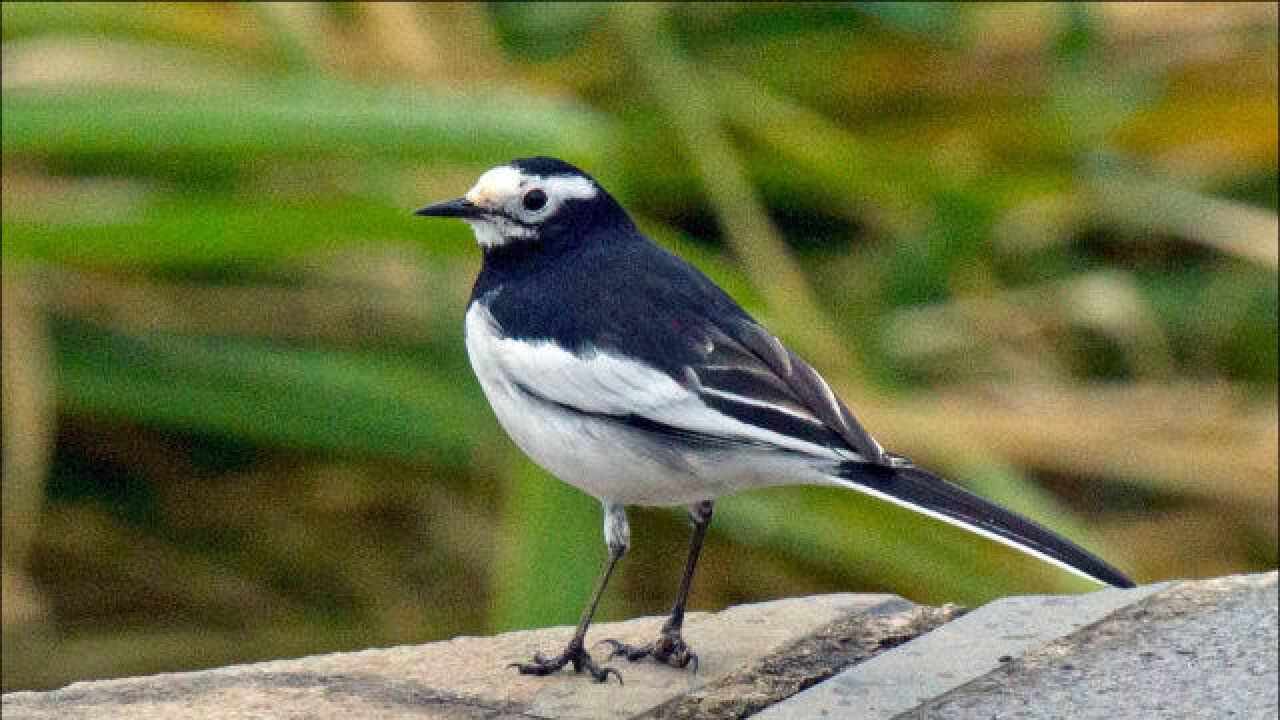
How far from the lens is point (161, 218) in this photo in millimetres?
4500

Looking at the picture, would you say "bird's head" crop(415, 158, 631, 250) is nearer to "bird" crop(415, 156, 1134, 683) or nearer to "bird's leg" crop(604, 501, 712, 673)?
"bird" crop(415, 156, 1134, 683)

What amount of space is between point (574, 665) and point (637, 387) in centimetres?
51

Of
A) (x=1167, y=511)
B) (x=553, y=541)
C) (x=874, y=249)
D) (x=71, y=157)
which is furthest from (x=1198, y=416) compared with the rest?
(x=71, y=157)

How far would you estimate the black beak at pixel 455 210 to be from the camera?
3102 mm

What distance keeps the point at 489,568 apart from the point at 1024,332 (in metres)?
1.58

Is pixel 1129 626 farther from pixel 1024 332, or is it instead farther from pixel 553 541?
pixel 1024 332

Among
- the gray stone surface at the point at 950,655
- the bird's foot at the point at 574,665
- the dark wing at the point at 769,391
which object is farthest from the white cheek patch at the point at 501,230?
the gray stone surface at the point at 950,655

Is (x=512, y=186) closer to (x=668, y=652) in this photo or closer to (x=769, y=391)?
(x=769, y=391)

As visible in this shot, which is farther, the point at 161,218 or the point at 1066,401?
the point at 1066,401

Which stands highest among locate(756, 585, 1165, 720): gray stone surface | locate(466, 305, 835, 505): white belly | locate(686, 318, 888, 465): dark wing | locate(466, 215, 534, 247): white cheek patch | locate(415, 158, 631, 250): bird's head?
locate(415, 158, 631, 250): bird's head

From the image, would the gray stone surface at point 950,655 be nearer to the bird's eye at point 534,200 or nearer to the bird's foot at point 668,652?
the bird's foot at point 668,652

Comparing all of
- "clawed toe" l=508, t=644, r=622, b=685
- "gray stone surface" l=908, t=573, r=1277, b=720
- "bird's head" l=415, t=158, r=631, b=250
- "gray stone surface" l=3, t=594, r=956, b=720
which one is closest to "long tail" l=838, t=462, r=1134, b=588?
"gray stone surface" l=908, t=573, r=1277, b=720

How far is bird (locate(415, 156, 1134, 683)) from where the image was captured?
2.80 meters

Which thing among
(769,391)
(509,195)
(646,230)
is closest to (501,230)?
(509,195)
